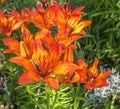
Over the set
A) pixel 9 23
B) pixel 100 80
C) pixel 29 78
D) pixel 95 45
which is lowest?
pixel 95 45

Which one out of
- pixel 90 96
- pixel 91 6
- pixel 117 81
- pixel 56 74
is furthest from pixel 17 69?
pixel 56 74

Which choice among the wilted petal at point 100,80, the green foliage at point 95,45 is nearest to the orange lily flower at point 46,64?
the wilted petal at point 100,80

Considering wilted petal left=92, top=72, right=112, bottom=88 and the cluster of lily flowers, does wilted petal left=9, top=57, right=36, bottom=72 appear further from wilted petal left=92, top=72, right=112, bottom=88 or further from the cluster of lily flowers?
wilted petal left=92, top=72, right=112, bottom=88

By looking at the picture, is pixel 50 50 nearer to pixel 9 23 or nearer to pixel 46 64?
pixel 46 64

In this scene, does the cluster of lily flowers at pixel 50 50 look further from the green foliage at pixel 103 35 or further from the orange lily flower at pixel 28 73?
the green foliage at pixel 103 35

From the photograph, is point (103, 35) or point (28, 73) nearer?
point (28, 73)

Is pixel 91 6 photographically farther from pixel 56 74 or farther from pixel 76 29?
pixel 56 74

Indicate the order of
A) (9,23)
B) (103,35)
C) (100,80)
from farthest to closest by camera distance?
(103,35)
(9,23)
(100,80)

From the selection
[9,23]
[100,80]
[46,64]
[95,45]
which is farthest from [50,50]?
[95,45]

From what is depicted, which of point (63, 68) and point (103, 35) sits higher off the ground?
point (63, 68)
